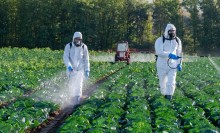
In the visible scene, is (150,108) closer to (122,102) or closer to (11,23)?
(122,102)

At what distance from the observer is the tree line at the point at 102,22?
65.3 metres

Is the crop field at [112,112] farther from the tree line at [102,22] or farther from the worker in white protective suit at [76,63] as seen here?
the tree line at [102,22]

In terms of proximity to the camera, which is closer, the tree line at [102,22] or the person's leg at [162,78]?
the person's leg at [162,78]

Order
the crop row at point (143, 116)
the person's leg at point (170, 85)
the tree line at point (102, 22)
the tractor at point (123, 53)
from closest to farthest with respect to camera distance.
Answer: the crop row at point (143, 116)
the person's leg at point (170, 85)
the tractor at point (123, 53)
the tree line at point (102, 22)

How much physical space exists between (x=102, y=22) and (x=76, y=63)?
57.5 m

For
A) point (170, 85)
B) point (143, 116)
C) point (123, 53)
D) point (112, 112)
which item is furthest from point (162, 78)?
point (123, 53)

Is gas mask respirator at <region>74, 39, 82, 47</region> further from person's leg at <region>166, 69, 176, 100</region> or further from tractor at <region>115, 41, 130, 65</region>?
tractor at <region>115, 41, 130, 65</region>

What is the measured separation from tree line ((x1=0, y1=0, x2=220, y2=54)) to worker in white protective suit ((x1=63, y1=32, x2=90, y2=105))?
2021 inches

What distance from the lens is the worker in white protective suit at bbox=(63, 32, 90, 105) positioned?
1238 centimetres

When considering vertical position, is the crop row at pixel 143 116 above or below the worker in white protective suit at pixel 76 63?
below

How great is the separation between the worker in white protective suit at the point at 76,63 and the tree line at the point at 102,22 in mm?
51321

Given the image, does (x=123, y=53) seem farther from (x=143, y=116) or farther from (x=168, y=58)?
(x=143, y=116)

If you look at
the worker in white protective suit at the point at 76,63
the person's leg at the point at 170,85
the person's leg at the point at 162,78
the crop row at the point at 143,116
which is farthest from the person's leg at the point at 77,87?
the person's leg at the point at 170,85

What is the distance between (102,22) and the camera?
69562 millimetres
